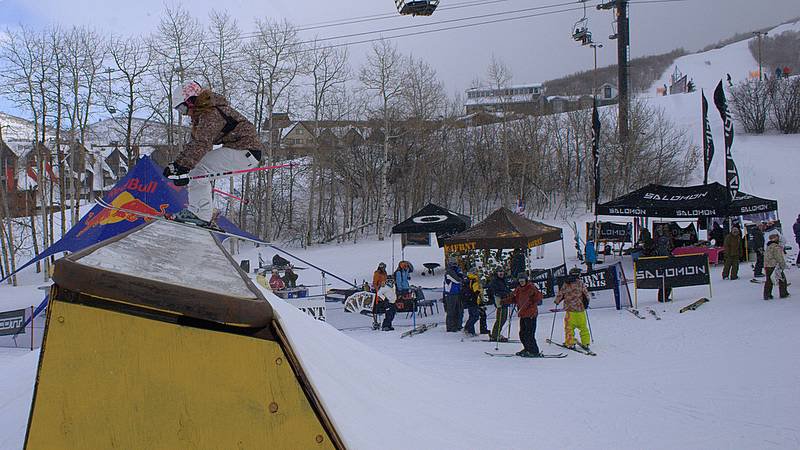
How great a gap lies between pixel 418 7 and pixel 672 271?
29.5 feet

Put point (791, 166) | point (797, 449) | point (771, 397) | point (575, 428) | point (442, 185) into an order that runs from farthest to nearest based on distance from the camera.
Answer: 1. point (442, 185)
2. point (791, 166)
3. point (771, 397)
4. point (575, 428)
5. point (797, 449)

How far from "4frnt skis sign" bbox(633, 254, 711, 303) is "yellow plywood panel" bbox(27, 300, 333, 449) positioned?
46.0ft

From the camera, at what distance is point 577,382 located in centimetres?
873

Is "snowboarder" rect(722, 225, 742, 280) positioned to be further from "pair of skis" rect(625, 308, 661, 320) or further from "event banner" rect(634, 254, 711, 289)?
"pair of skis" rect(625, 308, 661, 320)

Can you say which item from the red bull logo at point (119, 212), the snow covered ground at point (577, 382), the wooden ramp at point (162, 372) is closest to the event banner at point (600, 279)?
the snow covered ground at point (577, 382)

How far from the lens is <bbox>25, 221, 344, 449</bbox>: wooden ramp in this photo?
2066 millimetres

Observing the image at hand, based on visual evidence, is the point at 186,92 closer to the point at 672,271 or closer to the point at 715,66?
the point at 672,271

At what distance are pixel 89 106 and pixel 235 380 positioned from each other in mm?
36931

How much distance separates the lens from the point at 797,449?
5750 mm

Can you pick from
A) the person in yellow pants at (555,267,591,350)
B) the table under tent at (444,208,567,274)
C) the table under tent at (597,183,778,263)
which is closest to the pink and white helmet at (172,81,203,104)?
the person in yellow pants at (555,267,591,350)

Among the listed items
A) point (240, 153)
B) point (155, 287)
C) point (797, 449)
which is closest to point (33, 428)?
point (155, 287)

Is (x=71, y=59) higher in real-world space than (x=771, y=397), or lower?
higher

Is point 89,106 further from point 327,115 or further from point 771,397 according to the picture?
point 771,397

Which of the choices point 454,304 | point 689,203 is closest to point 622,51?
point 689,203
